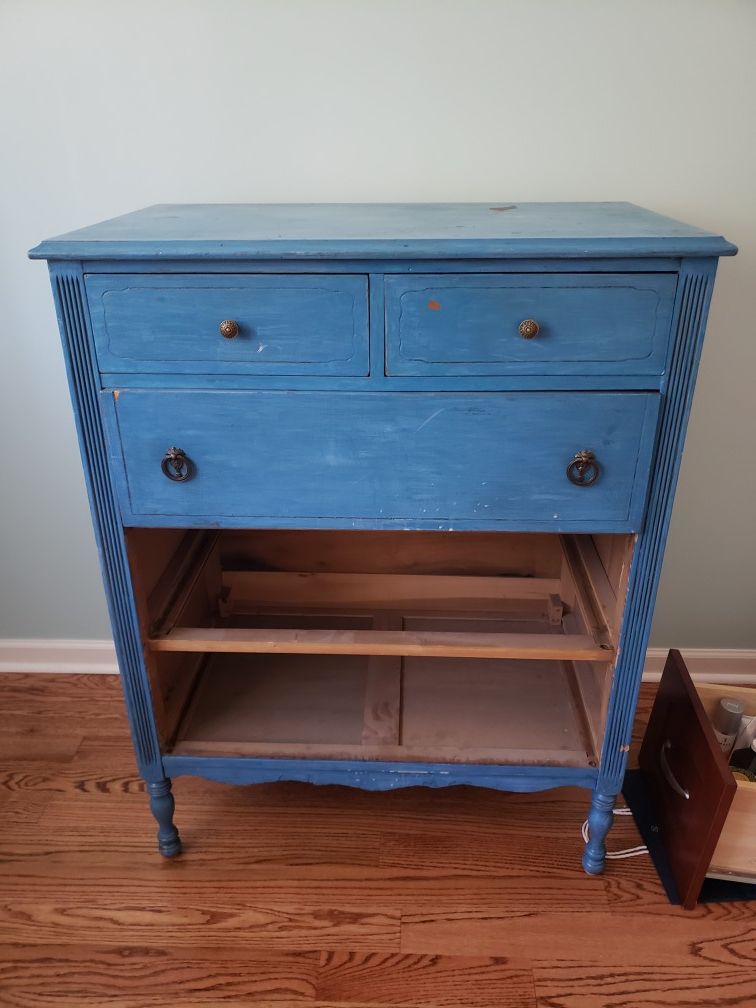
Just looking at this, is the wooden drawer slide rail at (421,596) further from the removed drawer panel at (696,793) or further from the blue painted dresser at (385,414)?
the removed drawer panel at (696,793)

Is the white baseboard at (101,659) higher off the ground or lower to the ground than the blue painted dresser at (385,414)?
lower

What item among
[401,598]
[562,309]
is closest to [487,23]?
[562,309]

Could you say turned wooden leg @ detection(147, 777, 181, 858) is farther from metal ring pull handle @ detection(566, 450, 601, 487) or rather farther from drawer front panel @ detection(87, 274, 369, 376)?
metal ring pull handle @ detection(566, 450, 601, 487)

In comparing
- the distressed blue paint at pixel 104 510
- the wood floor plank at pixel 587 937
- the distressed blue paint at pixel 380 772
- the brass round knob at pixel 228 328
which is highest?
the brass round knob at pixel 228 328

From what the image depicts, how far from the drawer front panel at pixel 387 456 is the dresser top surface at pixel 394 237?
19 cm

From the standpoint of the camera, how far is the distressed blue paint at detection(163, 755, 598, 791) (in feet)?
4.46

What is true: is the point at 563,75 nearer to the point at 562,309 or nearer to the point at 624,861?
the point at 562,309

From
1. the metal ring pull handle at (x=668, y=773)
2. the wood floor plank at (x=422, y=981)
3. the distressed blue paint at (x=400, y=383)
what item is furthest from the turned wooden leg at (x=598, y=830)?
the distressed blue paint at (x=400, y=383)

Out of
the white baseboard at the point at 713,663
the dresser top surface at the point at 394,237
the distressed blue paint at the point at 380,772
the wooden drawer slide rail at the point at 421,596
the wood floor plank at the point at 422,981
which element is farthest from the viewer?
the white baseboard at the point at 713,663

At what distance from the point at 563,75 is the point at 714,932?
5.08 feet

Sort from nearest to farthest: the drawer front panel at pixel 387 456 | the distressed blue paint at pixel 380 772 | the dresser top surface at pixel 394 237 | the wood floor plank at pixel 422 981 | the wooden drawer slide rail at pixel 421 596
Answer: the dresser top surface at pixel 394 237, the drawer front panel at pixel 387 456, the wood floor plank at pixel 422 981, the distressed blue paint at pixel 380 772, the wooden drawer slide rail at pixel 421 596

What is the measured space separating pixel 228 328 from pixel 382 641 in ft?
1.86

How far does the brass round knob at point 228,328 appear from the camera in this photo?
104cm

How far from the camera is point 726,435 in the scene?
1666 mm
